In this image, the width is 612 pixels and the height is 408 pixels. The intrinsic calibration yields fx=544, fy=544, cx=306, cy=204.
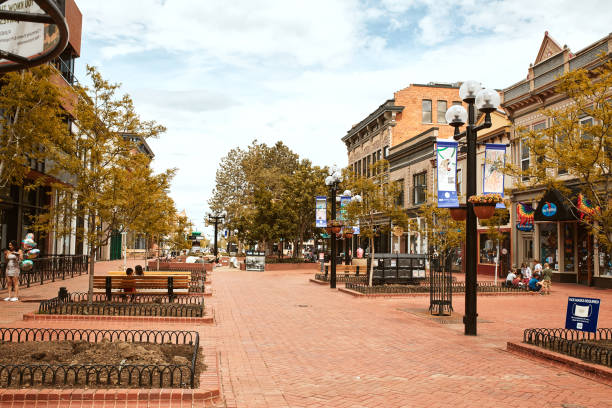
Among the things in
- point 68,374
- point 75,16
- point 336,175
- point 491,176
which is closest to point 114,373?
point 68,374

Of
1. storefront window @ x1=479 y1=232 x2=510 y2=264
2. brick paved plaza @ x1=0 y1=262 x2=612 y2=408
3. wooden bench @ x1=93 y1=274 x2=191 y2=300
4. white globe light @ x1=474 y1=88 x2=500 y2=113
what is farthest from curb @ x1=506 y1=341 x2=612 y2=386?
storefront window @ x1=479 y1=232 x2=510 y2=264

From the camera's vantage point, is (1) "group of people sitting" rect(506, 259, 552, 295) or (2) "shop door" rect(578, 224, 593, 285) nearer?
(1) "group of people sitting" rect(506, 259, 552, 295)

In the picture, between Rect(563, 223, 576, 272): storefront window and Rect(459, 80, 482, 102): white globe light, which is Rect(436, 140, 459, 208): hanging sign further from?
Rect(563, 223, 576, 272): storefront window

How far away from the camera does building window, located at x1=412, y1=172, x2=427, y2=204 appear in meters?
43.8

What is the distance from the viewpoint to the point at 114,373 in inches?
274

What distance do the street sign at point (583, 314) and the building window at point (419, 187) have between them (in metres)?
33.5

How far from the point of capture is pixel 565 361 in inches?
350

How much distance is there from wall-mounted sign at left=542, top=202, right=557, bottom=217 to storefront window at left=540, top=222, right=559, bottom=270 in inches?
90.3

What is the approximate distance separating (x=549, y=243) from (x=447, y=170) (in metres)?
19.4

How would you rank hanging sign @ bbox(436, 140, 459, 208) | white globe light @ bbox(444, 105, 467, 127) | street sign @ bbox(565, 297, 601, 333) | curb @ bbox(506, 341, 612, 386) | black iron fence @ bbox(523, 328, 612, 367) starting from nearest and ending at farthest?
curb @ bbox(506, 341, 612, 386) → black iron fence @ bbox(523, 328, 612, 367) → street sign @ bbox(565, 297, 601, 333) → white globe light @ bbox(444, 105, 467, 127) → hanging sign @ bbox(436, 140, 459, 208)

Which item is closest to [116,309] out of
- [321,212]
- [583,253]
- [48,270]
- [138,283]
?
[138,283]

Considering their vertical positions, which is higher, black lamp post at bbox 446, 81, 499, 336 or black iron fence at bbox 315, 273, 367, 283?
black lamp post at bbox 446, 81, 499, 336

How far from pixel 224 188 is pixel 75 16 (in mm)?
36519

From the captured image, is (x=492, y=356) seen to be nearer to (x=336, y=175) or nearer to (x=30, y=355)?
(x=30, y=355)
